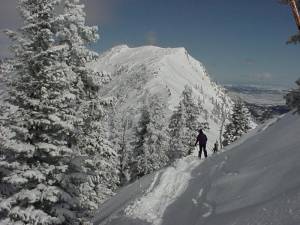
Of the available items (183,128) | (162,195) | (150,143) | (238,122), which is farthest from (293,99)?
(238,122)

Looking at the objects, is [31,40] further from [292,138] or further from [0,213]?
[292,138]

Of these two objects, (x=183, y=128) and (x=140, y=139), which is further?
(x=183, y=128)

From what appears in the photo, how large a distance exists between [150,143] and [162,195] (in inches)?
935

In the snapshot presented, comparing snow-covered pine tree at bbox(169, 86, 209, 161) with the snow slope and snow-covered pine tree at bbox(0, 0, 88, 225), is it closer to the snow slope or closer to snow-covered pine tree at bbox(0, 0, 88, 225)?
the snow slope

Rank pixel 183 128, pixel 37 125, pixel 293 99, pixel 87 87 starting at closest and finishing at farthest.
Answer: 1. pixel 293 99
2. pixel 37 125
3. pixel 87 87
4. pixel 183 128

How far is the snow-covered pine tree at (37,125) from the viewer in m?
13.8

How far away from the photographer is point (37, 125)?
14.3 meters

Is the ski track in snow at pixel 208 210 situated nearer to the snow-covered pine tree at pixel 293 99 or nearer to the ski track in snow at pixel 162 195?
the ski track in snow at pixel 162 195

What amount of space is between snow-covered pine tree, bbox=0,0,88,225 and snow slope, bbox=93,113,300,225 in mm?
5383

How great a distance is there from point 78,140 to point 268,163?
8.86m

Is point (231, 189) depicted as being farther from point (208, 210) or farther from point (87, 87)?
point (87, 87)

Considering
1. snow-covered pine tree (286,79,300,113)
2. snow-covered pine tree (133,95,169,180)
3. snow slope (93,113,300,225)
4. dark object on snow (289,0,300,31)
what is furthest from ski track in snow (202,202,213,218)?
snow-covered pine tree (133,95,169,180)

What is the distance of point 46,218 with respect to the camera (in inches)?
531

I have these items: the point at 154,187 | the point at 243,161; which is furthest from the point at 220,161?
the point at 154,187
